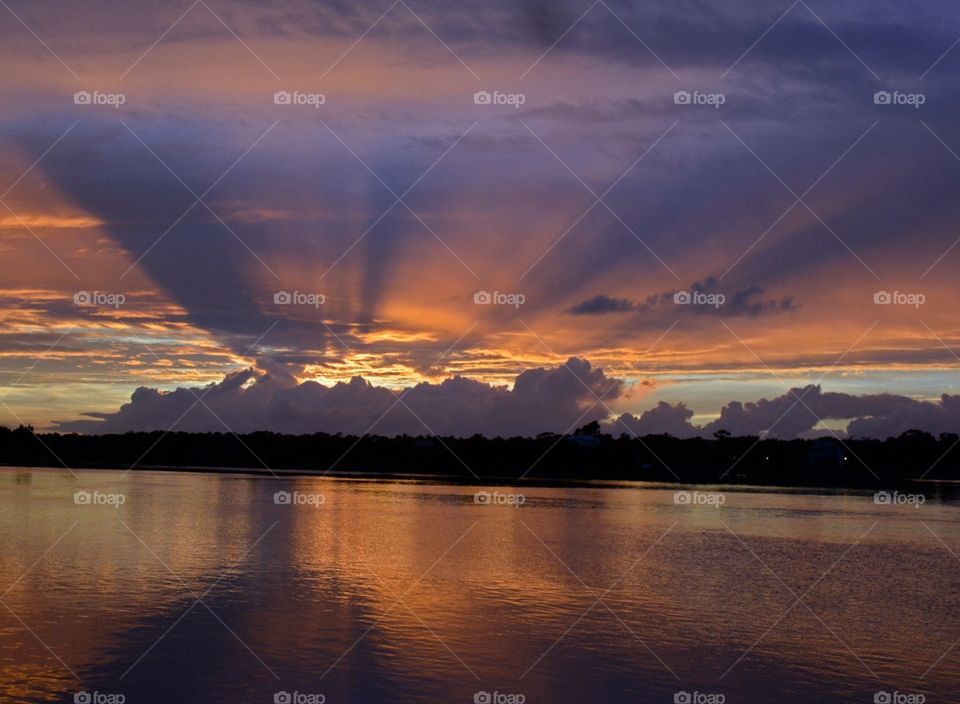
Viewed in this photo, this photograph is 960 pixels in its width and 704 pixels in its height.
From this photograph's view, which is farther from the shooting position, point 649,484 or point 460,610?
point 649,484

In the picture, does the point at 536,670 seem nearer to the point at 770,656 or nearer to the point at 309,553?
the point at 770,656

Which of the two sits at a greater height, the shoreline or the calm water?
the shoreline

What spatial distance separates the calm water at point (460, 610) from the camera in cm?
1780

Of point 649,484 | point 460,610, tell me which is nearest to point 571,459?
point 649,484

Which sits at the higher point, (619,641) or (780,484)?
(780,484)

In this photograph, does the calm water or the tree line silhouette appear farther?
the tree line silhouette

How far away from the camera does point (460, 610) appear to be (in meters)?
23.8

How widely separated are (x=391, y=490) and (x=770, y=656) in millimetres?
55076

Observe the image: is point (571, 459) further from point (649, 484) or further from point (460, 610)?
point (460, 610)

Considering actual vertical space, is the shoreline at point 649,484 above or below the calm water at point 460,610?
above

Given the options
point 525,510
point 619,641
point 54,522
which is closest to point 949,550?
point 525,510

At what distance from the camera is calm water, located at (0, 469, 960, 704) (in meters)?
17.8

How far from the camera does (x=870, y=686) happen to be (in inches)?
726

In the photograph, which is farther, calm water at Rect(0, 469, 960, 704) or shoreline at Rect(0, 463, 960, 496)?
shoreline at Rect(0, 463, 960, 496)
